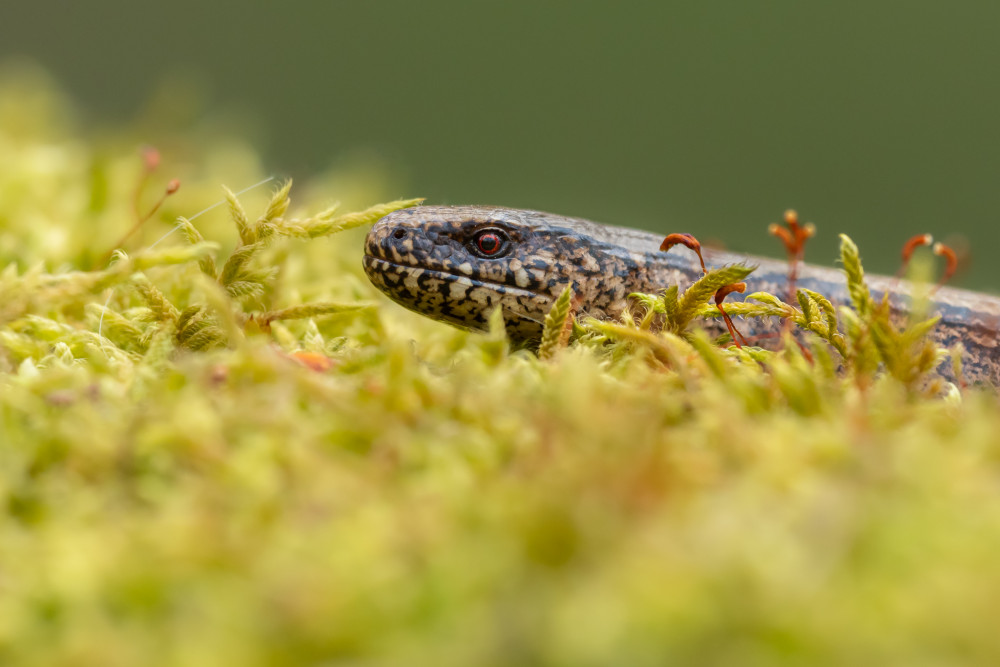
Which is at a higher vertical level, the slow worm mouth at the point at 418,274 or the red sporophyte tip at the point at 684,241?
the red sporophyte tip at the point at 684,241

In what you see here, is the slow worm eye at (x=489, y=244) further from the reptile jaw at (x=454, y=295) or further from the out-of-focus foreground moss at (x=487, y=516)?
the out-of-focus foreground moss at (x=487, y=516)

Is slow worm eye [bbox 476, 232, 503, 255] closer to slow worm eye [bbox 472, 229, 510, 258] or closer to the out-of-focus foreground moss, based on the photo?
slow worm eye [bbox 472, 229, 510, 258]

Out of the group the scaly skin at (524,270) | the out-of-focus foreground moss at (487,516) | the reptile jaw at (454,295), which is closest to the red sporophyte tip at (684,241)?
the scaly skin at (524,270)

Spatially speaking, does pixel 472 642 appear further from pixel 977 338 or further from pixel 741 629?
pixel 977 338

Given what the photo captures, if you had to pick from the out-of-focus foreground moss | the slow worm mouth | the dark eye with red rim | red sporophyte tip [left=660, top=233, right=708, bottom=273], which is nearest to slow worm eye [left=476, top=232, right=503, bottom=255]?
the dark eye with red rim

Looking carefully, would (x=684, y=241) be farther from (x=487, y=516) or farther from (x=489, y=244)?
(x=487, y=516)

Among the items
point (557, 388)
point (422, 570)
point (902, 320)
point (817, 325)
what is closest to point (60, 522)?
point (422, 570)
